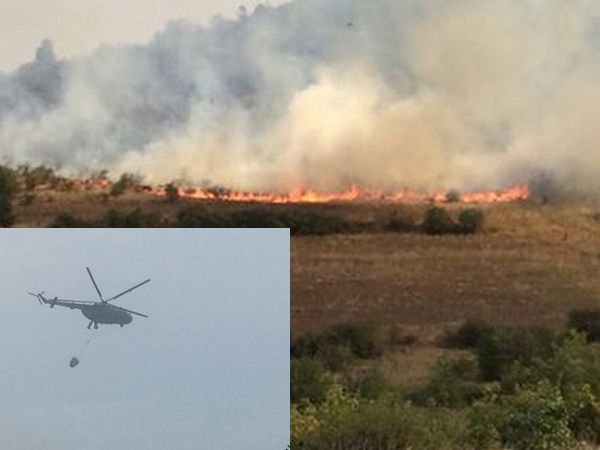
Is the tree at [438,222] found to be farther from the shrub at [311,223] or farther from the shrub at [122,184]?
the shrub at [122,184]

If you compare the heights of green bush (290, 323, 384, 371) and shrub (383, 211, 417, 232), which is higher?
shrub (383, 211, 417, 232)

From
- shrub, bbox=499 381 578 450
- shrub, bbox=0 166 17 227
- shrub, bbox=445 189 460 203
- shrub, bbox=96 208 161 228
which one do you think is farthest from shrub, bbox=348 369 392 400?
shrub, bbox=0 166 17 227

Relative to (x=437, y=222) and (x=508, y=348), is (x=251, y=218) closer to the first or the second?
(x=437, y=222)

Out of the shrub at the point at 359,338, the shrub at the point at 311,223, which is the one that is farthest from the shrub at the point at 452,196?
the shrub at the point at 359,338

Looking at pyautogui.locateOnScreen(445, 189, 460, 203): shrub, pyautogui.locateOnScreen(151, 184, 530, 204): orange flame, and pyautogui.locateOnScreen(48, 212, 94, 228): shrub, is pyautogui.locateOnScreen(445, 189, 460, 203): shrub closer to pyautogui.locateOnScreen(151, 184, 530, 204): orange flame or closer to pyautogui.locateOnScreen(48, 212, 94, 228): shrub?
pyautogui.locateOnScreen(151, 184, 530, 204): orange flame

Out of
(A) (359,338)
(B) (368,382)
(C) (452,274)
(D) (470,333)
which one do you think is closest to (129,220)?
(A) (359,338)

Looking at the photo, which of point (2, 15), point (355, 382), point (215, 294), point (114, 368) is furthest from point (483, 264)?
point (2, 15)
